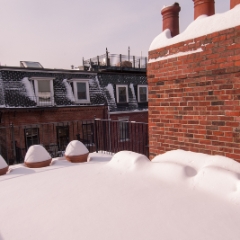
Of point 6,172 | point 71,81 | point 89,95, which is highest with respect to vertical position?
point 71,81

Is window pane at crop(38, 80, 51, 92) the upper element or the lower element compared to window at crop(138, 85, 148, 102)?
upper

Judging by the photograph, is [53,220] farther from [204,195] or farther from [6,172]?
[6,172]

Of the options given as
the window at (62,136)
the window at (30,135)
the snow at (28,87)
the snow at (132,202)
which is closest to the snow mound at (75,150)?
the snow at (132,202)

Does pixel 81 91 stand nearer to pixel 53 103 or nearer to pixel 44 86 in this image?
pixel 53 103

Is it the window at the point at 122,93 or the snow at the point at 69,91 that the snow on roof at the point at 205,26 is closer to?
the snow at the point at 69,91

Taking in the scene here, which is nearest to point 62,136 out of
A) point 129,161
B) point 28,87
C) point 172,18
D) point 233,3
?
point 28,87

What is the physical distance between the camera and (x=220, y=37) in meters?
2.31

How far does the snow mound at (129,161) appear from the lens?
2.57 m

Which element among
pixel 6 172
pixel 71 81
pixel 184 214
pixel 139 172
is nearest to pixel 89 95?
pixel 71 81

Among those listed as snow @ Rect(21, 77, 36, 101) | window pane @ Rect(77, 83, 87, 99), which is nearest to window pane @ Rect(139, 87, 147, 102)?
window pane @ Rect(77, 83, 87, 99)

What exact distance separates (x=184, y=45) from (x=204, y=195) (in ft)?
5.93

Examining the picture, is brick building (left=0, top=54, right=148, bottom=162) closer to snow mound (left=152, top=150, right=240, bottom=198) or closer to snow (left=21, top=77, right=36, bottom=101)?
Answer: snow (left=21, top=77, right=36, bottom=101)

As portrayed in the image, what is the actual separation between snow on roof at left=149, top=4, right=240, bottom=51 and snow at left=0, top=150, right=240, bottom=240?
1.45 metres

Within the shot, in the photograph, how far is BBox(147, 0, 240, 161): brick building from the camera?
2268 mm
